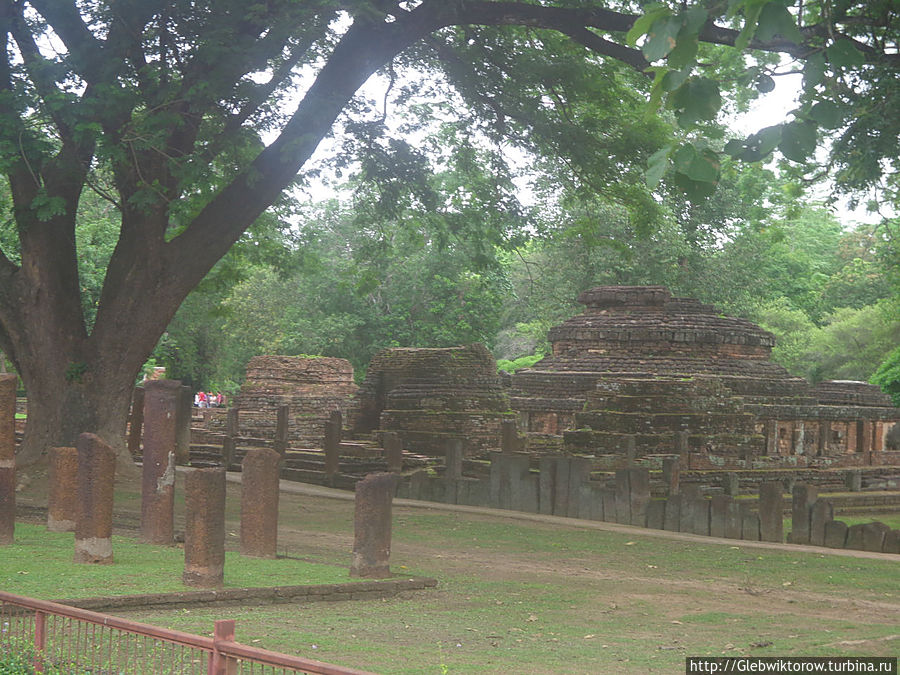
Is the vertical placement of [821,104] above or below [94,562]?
above

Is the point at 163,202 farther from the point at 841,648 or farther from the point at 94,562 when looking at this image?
the point at 841,648

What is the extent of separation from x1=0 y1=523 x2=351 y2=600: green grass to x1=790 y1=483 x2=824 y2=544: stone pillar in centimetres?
671

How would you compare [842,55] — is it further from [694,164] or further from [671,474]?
[671,474]

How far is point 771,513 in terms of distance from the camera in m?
14.6

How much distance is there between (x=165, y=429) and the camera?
428 inches

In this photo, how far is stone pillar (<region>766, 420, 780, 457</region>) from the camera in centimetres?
2411

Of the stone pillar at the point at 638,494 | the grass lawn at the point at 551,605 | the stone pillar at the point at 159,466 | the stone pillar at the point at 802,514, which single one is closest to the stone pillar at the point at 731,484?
the stone pillar at the point at 638,494

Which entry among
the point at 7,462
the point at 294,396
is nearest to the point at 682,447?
the point at 7,462

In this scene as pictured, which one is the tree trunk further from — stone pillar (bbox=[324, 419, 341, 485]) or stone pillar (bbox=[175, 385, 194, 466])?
stone pillar (bbox=[175, 385, 194, 466])

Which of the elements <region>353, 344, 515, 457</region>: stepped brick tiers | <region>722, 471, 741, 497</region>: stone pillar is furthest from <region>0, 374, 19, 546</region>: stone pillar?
<region>353, 344, 515, 457</region>: stepped brick tiers

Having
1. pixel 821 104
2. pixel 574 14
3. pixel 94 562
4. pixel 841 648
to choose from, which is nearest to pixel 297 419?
pixel 574 14

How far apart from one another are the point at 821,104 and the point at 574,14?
409 inches

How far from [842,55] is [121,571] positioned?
6773 millimetres

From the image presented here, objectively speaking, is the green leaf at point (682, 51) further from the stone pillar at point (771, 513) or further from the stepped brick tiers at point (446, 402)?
the stepped brick tiers at point (446, 402)
